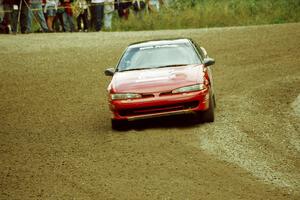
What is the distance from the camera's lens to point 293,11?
3575 centimetres

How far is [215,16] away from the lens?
34531 millimetres

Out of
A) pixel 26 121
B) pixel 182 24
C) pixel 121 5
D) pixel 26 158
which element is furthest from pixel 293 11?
pixel 26 158

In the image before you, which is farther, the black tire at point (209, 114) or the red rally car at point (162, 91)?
the black tire at point (209, 114)

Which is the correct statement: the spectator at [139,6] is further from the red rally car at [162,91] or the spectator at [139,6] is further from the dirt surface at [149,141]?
the red rally car at [162,91]

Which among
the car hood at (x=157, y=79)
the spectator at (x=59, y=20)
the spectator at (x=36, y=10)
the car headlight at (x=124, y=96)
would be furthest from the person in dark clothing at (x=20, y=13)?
the car headlight at (x=124, y=96)

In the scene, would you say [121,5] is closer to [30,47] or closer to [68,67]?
[30,47]

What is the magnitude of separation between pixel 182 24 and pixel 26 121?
18.3 metres

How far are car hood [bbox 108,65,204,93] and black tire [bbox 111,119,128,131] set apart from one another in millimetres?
499

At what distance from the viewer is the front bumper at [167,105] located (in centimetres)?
1342

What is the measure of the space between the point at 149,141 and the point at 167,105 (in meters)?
1.06

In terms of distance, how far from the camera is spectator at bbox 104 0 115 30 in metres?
32.5

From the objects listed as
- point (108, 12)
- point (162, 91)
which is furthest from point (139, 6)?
point (162, 91)

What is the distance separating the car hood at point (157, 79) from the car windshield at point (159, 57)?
0.26 metres

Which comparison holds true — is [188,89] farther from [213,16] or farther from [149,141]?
[213,16]
